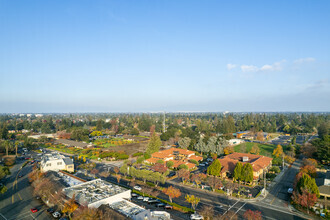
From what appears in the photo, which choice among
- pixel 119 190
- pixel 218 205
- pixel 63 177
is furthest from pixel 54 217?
pixel 218 205

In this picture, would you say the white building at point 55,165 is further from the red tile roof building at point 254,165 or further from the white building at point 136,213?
the red tile roof building at point 254,165

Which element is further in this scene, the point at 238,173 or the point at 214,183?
the point at 238,173

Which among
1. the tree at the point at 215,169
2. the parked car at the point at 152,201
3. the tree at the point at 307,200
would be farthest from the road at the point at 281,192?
the parked car at the point at 152,201

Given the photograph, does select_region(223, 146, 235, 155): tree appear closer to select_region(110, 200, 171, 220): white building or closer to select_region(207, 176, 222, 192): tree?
select_region(207, 176, 222, 192): tree

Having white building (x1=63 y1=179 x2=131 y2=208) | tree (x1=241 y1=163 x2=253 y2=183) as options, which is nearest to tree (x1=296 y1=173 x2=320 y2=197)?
tree (x1=241 y1=163 x2=253 y2=183)

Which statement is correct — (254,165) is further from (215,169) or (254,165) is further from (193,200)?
(193,200)

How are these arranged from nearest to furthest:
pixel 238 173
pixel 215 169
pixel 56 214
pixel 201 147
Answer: pixel 56 214, pixel 238 173, pixel 215 169, pixel 201 147

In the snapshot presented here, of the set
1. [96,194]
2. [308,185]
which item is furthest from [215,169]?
[96,194]
